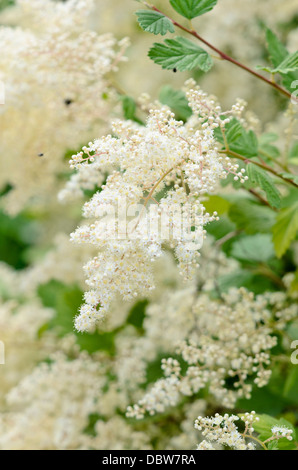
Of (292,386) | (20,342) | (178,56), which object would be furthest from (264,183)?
(20,342)

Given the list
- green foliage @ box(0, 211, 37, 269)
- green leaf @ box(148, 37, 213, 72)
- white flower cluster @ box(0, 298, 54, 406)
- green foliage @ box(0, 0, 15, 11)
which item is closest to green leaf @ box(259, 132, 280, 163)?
green leaf @ box(148, 37, 213, 72)

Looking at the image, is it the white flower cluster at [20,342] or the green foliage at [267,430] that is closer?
the green foliage at [267,430]

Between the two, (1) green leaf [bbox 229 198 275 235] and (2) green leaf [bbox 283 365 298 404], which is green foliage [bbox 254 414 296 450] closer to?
(2) green leaf [bbox 283 365 298 404]

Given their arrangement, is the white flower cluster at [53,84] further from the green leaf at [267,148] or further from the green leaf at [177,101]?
the green leaf at [267,148]

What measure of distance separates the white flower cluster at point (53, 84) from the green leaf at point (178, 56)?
0.24 m

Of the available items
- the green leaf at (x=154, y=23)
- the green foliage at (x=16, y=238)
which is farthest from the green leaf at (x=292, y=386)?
the green foliage at (x=16, y=238)

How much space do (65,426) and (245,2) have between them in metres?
1.10

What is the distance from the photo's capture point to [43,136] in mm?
1091

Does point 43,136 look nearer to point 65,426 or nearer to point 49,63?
point 49,63

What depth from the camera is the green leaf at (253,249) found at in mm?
1032

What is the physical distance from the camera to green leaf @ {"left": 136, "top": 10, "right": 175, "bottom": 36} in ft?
2.13

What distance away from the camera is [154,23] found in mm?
654

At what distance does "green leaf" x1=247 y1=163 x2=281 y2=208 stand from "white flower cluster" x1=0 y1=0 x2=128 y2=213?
1.18 feet

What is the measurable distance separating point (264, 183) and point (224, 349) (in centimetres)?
29
